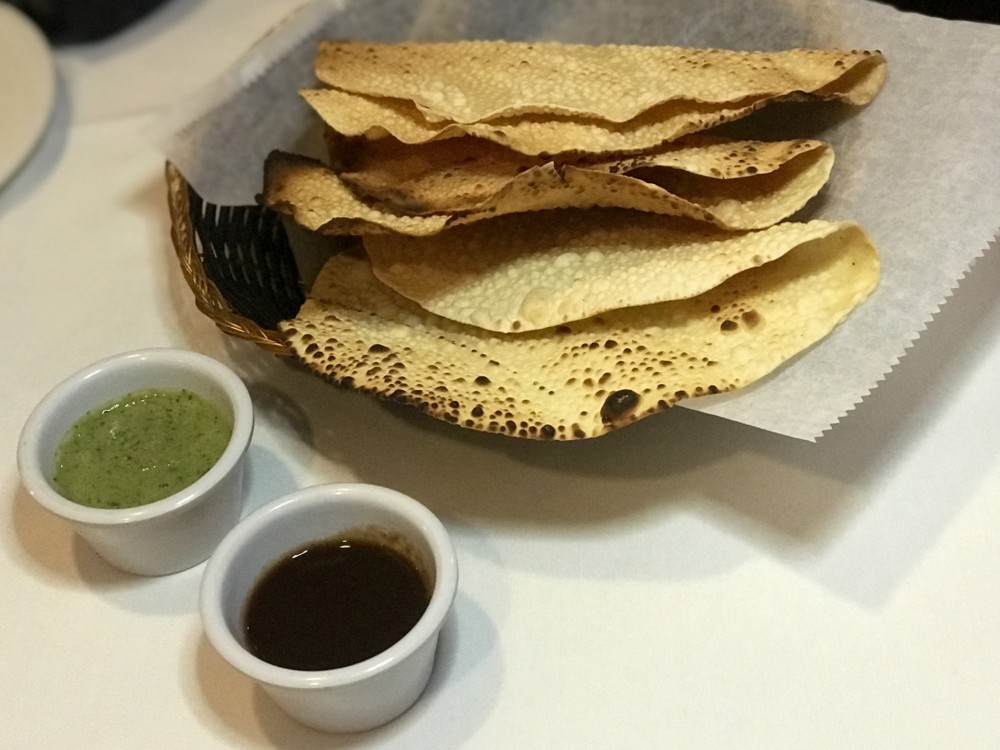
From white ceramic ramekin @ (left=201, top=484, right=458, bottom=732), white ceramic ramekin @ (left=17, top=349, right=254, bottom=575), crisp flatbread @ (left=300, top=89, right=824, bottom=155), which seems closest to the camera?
white ceramic ramekin @ (left=201, top=484, right=458, bottom=732)

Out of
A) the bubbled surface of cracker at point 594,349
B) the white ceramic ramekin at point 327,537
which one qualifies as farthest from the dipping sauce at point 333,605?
the bubbled surface of cracker at point 594,349

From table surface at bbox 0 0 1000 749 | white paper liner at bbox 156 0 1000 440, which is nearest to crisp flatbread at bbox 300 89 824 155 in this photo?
white paper liner at bbox 156 0 1000 440

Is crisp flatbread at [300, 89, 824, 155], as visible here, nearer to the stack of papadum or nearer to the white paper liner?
the stack of papadum

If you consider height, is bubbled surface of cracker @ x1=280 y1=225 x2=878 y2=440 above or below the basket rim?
above

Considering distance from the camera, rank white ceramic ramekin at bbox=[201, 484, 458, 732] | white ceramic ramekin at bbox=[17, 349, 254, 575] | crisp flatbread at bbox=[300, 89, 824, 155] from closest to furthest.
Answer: white ceramic ramekin at bbox=[201, 484, 458, 732] → white ceramic ramekin at bbox=[17, 349, 254, 575] → crisp flatbread at bbox=[300, 89, 824, 155]

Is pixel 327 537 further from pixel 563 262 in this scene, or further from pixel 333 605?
pixel 563 262

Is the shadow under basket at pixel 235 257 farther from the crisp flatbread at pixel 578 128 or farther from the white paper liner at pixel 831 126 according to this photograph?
the crisp flatbread at pixel 578 128

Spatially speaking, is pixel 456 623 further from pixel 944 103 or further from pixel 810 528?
pixel 944 103
